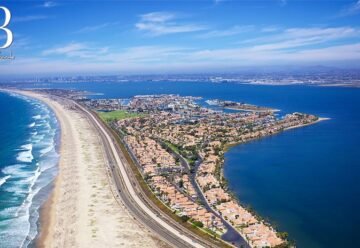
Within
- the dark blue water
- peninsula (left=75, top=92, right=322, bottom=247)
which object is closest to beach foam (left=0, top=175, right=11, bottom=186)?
peninsula (left=75, top=92, right=322, bottom=247)

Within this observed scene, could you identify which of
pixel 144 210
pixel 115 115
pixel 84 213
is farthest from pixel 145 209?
pixel 115 115

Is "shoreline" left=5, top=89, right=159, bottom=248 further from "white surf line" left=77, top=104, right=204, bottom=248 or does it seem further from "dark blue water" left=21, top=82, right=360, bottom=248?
"dark blue water" left=21, top=82, right=360, bottom=248

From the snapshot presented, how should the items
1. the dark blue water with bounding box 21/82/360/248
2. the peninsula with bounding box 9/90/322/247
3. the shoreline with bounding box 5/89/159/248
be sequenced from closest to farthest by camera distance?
the shoreline with bounding box 5/89/159/248
the peninsula with bounding box 9/90/322/247
the dark blue water with bounding box 21/82/360/248

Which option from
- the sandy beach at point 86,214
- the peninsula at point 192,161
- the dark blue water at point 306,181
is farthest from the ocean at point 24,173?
the dark blue water at point 306,181

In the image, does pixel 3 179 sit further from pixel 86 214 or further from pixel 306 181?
pixel 306 181

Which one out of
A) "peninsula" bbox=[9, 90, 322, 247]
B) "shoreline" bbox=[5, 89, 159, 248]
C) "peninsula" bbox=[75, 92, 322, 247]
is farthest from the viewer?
"peninsula" bbox=[75, 92, 322, 247]

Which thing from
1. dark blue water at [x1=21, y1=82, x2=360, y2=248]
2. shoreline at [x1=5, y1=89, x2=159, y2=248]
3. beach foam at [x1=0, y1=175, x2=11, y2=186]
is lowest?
dark blue water at [x1=21, y1=82, x2=360, y2=248]

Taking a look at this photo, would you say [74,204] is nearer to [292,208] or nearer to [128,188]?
[128,188]
